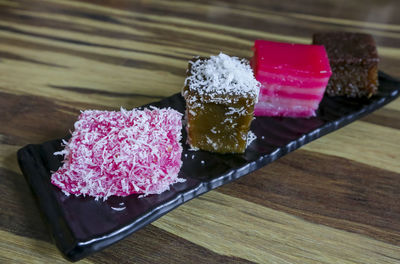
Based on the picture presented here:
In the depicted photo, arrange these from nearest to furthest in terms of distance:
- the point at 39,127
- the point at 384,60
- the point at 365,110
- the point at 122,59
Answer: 1. the point at 39,127
2. the point at 365,110
3. the point at 122,59
4. the point at 384,60

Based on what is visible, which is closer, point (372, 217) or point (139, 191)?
point (139, 191)

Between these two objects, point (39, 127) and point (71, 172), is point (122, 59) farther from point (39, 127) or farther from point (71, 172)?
point (71, 172)

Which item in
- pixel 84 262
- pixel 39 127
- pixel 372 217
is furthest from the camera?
pixel 39 127

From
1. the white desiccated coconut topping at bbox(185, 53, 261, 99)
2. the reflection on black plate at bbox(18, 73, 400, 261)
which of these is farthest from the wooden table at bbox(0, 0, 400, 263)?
the white desiccated coconut topping at bbox(185, 53, 261, 99)

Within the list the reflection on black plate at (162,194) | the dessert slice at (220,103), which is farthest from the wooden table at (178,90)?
the dessert slice at (220,103)

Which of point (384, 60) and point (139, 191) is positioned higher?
point (384, 60)

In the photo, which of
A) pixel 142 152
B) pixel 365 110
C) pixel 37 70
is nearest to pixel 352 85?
pixel 365 110

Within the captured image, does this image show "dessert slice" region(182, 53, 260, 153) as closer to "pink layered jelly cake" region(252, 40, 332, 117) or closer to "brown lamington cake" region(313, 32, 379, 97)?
"pink layered jelly cake" region(252, 40, 332, 117)
